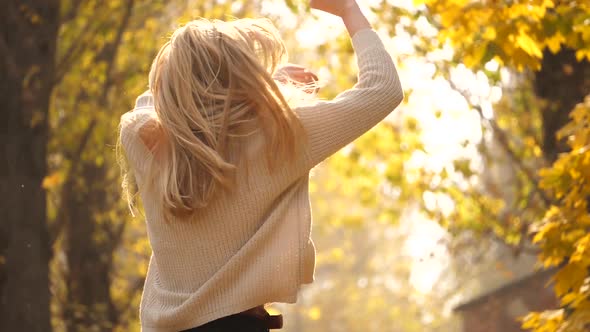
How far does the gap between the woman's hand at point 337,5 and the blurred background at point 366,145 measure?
0.59 feet

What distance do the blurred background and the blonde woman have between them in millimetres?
475

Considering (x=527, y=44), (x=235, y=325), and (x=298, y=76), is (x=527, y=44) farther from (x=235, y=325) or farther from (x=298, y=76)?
(x=235, y=325)

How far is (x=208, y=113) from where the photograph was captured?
306cm

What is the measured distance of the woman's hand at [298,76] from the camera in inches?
130

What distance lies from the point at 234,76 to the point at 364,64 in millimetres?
412

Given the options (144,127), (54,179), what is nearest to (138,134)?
(144,127)

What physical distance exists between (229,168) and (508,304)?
12848mm

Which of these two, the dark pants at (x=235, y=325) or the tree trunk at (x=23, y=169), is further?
the tree trunk at (x=23, y=169)

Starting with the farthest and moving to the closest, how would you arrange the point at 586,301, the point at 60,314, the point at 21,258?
the point at 60,314
the point at 21,258
the point at 586,301

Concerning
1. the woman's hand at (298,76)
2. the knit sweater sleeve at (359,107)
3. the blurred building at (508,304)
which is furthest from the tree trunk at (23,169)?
the blurred building at (508,304)

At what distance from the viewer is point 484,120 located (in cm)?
1359

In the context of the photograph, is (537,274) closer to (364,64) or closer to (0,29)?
(0,29)

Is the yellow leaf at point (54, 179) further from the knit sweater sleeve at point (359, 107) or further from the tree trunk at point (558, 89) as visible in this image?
the knit sweater sleeve at point (359, 107)

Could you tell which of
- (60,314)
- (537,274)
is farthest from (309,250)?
(537,274)
